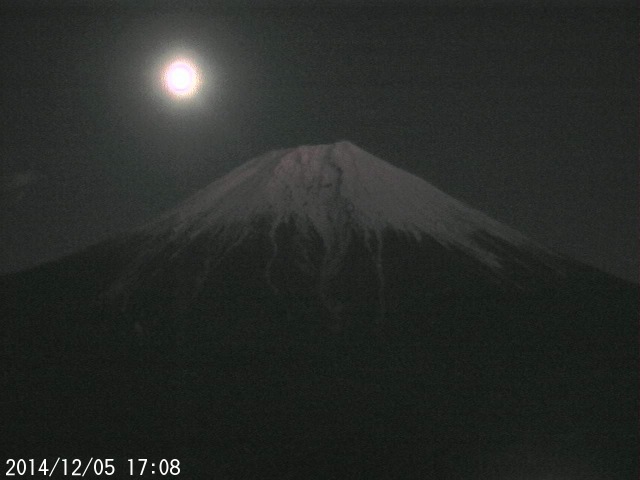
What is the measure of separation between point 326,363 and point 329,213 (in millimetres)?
2393

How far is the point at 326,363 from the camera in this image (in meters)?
4.24

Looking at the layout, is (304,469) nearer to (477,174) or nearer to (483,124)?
(477,174)

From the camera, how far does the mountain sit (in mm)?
3990

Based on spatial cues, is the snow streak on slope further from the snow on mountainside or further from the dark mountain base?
the dark mountain base

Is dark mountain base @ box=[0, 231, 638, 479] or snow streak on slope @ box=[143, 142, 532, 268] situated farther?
snow streak on slope @ box=[143, 142, 532, 268]

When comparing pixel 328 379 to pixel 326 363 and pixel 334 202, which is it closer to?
pixel 326 363

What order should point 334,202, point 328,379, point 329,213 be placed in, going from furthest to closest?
1. point 334,202
2. point 329,213
3. point 328,379

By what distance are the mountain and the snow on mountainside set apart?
6 centimetres

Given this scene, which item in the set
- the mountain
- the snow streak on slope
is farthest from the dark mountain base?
the snow streak on slope

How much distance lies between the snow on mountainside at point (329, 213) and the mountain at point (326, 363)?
0.18 feet

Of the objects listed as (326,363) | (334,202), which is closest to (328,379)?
(326,363)

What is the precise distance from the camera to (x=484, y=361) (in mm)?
4281

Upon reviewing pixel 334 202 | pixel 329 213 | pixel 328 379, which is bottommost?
→ pixel 328 379

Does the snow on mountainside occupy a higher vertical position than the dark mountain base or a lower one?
higher
